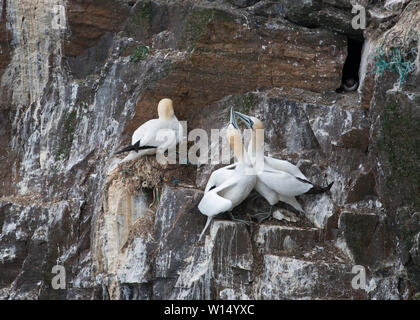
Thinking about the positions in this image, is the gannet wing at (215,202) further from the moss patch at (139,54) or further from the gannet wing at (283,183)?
the moss patch at (139,54)

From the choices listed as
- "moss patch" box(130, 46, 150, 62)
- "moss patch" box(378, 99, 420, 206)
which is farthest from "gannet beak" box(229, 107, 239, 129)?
"moss patch" box(130, 46, 150, 62)

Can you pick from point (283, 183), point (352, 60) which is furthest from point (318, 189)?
point (352, 60)

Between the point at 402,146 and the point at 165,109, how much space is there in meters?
3.26

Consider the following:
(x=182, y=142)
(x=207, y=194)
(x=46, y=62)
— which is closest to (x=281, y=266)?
(x=207, y=194)

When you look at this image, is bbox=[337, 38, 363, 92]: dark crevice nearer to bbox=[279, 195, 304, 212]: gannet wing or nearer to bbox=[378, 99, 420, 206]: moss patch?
bbox=[378, 99, 420, 206]: moss patch

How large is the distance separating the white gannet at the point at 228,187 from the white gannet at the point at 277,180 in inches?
4.9

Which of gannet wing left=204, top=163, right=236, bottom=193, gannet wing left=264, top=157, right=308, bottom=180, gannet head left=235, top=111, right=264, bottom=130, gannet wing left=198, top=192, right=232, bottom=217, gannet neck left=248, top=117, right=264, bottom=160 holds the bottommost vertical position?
gannet wing left=198, top=192, right=232, bottom=217

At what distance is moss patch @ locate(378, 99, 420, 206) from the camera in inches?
362

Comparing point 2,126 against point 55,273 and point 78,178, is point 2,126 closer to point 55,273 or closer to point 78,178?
Result: point 78,178

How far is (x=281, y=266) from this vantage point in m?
9.44

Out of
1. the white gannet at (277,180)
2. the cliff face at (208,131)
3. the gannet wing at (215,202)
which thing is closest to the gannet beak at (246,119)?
the white gannet at (277,180)

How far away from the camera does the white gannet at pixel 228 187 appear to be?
9656mm

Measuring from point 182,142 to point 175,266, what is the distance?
6.12 feet

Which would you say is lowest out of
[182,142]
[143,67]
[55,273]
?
[55,273]
